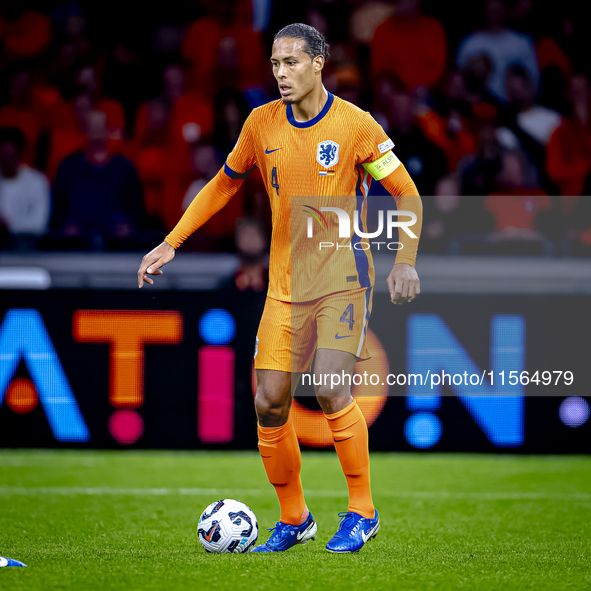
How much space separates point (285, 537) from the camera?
3.86 m

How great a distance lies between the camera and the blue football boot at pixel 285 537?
151 inches

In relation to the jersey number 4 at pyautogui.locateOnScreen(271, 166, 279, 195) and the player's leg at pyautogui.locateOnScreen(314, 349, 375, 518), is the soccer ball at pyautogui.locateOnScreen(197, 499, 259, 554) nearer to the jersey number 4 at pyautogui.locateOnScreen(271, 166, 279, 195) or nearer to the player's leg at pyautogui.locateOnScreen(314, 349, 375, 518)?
the player's leg at pyautogui.locateOnScreen(314, 349, 375, 518)

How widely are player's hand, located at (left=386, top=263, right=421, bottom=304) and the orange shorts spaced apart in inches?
8.0

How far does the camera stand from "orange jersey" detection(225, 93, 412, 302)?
3803mm

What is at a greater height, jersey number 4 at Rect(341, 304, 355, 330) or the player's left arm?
the player's left arm

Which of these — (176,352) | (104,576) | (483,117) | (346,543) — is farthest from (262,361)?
(483,117)

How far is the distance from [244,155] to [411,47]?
206 inches

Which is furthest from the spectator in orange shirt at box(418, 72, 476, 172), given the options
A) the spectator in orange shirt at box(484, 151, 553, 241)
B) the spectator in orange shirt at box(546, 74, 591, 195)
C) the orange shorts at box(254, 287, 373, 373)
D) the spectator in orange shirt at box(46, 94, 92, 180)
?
the orange shorts at box(254, 287, 373, 373)

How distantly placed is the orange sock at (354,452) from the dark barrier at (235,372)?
2098 millimetres

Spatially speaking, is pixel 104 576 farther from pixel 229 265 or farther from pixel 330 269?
pixel 229 265

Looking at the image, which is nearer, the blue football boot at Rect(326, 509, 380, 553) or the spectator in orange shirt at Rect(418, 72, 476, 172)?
the blue football boot at Rect(326, 509, 380, 553)

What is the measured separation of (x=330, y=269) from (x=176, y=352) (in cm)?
245

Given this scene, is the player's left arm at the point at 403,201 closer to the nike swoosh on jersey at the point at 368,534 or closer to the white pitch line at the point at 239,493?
the nike swoosh on jersey at the point at 368,534

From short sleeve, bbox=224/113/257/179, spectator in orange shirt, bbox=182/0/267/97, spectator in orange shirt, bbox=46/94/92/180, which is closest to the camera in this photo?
short sleeve, bbox=224/113/257/179
